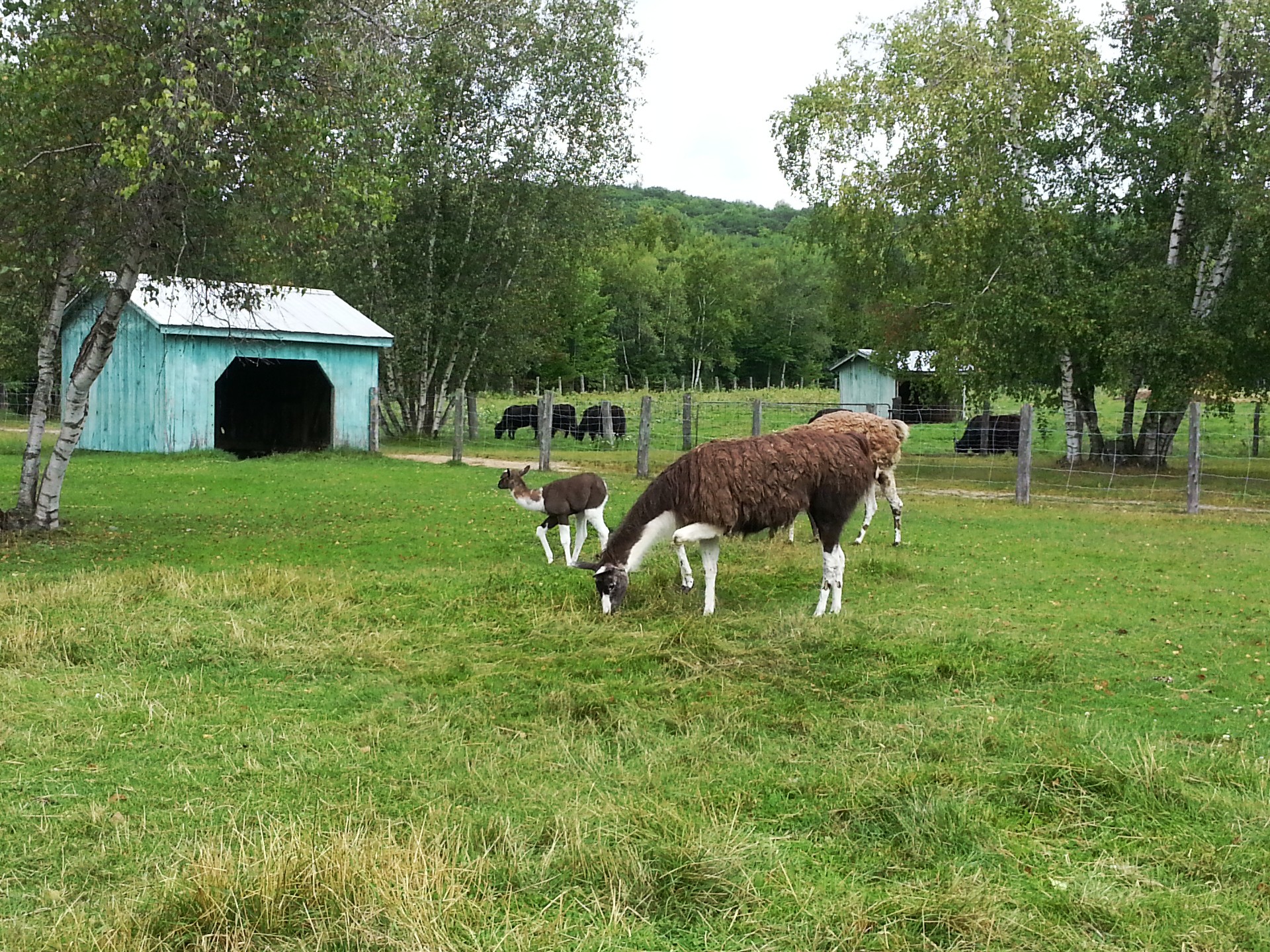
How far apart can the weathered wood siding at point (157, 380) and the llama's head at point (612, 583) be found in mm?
15377

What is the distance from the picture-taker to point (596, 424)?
101 ft

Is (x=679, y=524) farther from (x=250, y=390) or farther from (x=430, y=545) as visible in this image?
(x=250, y=390)

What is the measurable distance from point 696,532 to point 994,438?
2106 cm

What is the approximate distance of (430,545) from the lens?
37.4 ft

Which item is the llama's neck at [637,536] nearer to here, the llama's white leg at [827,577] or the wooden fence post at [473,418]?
the llama's white leg at [827,577]

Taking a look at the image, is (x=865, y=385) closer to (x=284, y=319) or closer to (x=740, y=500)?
(x=284, y=319)

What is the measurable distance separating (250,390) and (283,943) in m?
26.7

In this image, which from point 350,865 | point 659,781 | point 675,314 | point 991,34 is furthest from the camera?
point 675,314

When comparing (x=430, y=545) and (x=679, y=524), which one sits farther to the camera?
(x=430, y=545)

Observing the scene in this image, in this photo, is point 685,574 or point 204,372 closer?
point 685,574

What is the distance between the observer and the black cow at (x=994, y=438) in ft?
90.0

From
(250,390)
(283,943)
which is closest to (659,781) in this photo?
(283,943)

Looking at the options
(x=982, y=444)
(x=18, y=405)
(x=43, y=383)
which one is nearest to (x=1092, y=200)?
(x=982, y=444)

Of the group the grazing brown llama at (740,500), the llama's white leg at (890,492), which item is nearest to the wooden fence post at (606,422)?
the llama's white leg at (890,492)
